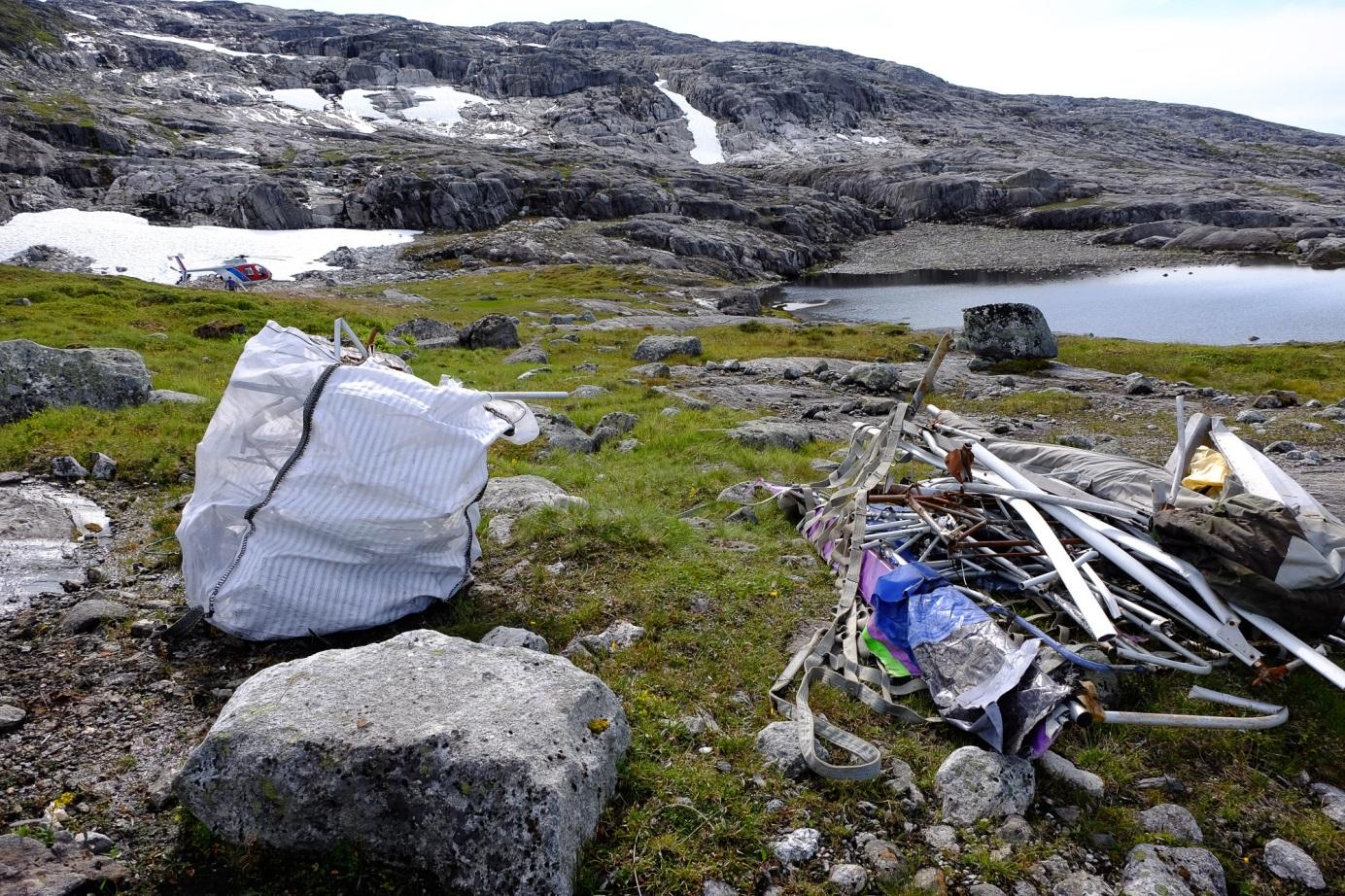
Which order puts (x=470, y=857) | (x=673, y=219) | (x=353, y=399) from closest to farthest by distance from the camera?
(x=470, y=857)
(x=353, y=399)
(x=673, y=219)

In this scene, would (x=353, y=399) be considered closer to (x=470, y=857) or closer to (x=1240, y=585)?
(x=470, y=857)

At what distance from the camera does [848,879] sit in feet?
12.5

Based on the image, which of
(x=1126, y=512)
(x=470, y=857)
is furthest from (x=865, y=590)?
(x=470, y=857)

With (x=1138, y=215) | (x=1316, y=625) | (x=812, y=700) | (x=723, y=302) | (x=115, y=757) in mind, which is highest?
(x=1138, y=215)

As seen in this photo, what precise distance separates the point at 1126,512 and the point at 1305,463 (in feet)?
33.7

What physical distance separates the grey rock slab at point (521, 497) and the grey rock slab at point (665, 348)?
1994cm

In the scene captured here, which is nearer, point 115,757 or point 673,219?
point 115,757

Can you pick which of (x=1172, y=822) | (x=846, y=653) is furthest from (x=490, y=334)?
(x=1172, y=822)

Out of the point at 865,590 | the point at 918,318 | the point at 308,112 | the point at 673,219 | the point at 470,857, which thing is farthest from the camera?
the point at 308,112

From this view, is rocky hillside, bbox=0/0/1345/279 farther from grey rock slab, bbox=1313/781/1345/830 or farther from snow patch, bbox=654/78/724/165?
grey rock slab, bbox=1313/781/1345/830

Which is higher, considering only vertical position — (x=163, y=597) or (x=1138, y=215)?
(x=1138, y=215)

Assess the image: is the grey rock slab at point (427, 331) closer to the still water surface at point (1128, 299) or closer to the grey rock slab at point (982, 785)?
the grey rock slab at point (982, 785)

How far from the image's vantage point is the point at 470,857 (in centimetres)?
339

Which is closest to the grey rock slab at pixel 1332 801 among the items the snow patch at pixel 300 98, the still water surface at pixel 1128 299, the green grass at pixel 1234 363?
the green grass at pixel 1234 363
